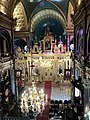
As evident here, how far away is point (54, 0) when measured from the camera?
25.0 metres

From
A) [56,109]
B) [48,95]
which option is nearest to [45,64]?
[48,95]

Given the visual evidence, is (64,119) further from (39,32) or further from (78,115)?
(39,32)

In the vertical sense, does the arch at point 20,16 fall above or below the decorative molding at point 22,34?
above

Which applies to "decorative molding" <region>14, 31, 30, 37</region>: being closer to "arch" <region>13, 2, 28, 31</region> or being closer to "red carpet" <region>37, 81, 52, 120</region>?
"arch" <region>13, 2, 28, 31</region>

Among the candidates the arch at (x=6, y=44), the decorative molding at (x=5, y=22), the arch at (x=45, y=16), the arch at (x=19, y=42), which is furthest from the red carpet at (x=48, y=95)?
the arch at (x=45, y=16)

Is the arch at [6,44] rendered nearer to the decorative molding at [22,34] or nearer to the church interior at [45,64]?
the church interior at [45,64]

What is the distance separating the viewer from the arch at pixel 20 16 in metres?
25.0

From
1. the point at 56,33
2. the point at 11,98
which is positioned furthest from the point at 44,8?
the point at 11,98

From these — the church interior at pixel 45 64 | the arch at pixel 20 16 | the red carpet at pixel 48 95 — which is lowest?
the red carpet at pixel 48 95

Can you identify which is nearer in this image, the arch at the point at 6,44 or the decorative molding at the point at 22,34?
the arch at the point at 6,44

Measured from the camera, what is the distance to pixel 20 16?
26.7 metres

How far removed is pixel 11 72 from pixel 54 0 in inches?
519

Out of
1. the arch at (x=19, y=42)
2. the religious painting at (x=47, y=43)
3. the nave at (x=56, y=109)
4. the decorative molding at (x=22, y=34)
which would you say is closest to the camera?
the nave at (x=56, y=109)

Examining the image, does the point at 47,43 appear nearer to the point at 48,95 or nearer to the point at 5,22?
the point at 48,95
